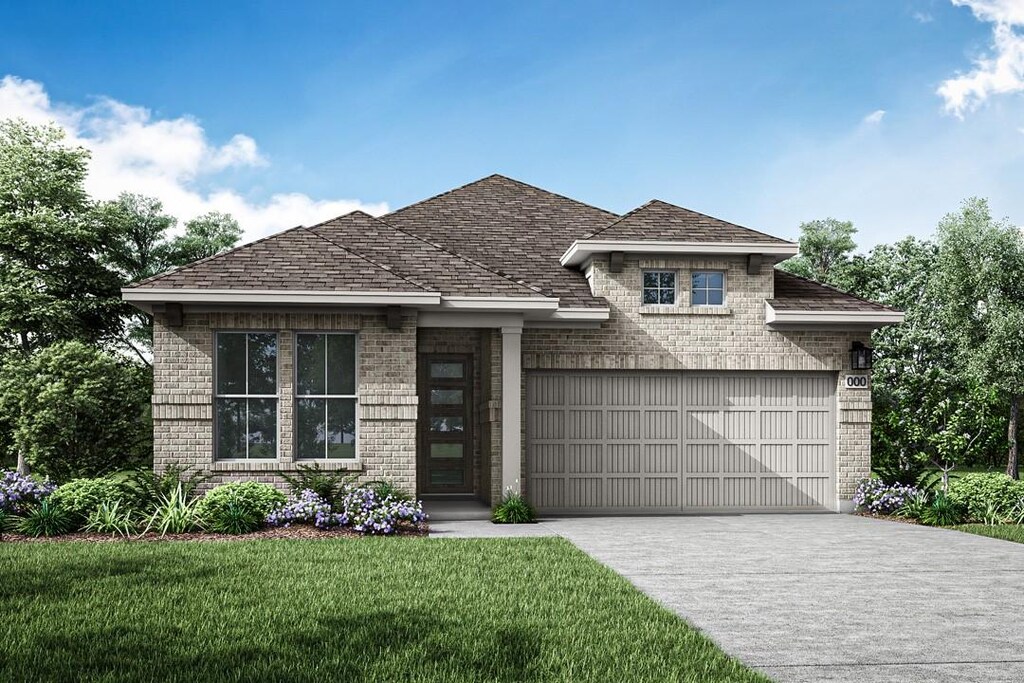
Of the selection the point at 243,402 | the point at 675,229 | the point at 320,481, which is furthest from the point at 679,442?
the point at 243,402

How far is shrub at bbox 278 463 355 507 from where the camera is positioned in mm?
13453

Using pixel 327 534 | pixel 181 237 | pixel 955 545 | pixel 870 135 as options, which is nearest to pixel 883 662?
pixel 955 545

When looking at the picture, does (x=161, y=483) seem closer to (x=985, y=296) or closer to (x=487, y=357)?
(x=487, y=357)

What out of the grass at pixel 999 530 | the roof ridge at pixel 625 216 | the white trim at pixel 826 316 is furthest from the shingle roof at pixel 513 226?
the grass at pixel 999 530

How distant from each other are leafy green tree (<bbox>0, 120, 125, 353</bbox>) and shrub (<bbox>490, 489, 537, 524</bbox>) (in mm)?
17169

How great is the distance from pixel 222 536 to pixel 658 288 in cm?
793

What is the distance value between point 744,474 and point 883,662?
10022mm

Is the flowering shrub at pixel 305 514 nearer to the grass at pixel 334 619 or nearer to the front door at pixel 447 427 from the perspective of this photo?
the grass at pixel 334 619

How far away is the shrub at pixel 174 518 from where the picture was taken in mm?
12172

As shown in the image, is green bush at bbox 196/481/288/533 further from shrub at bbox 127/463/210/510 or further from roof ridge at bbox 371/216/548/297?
roof ridge at bbox 371/216/548/297

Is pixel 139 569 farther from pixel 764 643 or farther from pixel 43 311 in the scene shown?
pixel 43 311

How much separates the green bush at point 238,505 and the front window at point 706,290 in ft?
24.2

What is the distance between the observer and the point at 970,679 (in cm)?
579

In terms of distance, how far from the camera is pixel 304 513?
12.7 m
